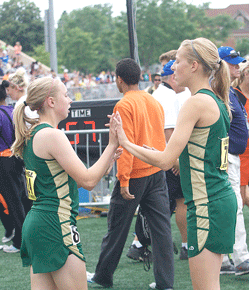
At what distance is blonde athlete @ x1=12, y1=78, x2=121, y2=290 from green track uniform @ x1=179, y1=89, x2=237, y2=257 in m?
0.51

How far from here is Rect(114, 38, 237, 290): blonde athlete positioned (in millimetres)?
2578

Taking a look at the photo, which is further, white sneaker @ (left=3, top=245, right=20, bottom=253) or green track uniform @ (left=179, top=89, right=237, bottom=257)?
white sneaker @ (left=3, top=245, right=20, bottom=253)

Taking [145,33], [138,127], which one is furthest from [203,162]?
[145,33]

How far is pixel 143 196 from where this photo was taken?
4.29 metres

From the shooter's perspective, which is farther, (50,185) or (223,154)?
(223,154)

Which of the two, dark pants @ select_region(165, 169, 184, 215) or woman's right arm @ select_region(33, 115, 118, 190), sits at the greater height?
woman's right arm @ select_region(33, 115, 118, 190)

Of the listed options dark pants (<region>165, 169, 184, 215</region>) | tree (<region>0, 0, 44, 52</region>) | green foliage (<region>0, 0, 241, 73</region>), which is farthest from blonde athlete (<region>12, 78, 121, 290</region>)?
tree (<region>0, 0, 44, 52</region>)

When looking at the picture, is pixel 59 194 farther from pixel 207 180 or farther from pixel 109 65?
pixel 109 65

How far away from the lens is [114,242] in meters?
4.32

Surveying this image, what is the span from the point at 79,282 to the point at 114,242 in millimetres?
1787

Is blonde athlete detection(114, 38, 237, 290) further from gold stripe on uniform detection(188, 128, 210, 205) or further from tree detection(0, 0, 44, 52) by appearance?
tree detection(0, 0, 44, 52)

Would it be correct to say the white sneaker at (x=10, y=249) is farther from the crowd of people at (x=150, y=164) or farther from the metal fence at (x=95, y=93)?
the metal fence at (x=95, y=93)

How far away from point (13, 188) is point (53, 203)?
325 cm

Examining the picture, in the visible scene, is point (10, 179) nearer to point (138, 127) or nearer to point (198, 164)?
point (138, 127)
